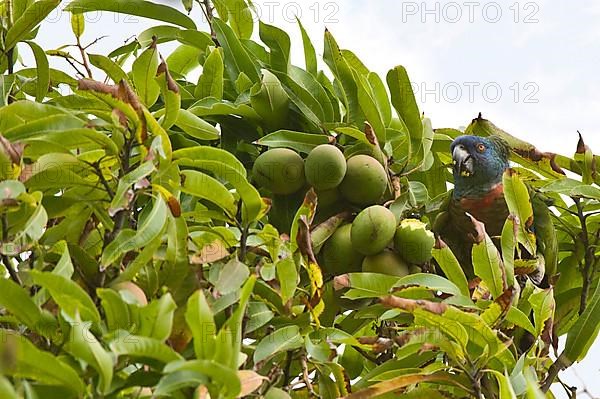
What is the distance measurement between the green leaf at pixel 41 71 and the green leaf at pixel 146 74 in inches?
8.9

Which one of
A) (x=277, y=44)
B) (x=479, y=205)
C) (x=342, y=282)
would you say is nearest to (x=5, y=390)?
(x=342, y=282)

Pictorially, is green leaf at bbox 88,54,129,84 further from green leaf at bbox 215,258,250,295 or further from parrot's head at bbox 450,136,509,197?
parrot's head at bbox 450,136,509,197

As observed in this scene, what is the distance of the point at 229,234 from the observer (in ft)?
3.20

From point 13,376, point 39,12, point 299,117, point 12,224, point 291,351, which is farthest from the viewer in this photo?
point 299,117

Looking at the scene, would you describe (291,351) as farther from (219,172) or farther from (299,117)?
(299,117)

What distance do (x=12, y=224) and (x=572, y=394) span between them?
0.83 meters

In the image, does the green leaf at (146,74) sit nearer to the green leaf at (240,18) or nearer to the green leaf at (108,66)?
the green leaf at (108,66)

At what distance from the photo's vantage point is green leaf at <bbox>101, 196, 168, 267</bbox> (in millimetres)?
796

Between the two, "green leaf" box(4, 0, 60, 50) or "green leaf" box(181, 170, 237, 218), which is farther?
"green leaf" box(4, 0, 60, 50)

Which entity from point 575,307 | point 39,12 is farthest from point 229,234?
point 575,307

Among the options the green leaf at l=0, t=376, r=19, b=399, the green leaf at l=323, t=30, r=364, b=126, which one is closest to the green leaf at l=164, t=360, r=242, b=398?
the green leaf at l=0, t=376, r=19, b=399

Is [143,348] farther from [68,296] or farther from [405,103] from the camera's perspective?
[405,103]

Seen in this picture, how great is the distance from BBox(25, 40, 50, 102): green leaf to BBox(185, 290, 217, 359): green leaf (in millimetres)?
624

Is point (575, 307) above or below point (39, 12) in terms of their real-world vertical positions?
below
